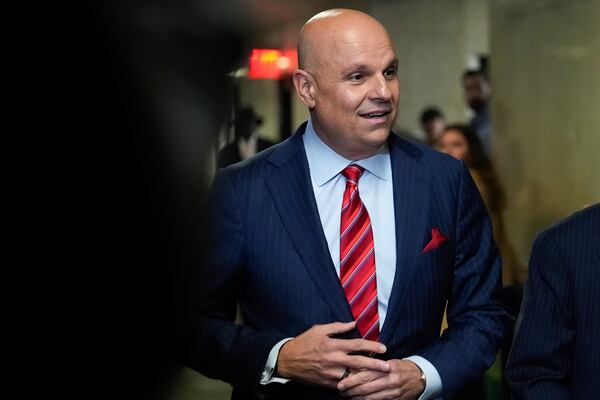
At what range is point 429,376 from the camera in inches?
92.1

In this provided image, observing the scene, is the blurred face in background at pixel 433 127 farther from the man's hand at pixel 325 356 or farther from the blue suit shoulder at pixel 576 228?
the blue suit shoulder at pixel 576 228

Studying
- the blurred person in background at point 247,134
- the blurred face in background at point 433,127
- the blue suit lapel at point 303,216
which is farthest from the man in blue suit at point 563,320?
the blurred face in background at point 433,127

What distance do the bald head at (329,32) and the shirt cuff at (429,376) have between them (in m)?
0.70

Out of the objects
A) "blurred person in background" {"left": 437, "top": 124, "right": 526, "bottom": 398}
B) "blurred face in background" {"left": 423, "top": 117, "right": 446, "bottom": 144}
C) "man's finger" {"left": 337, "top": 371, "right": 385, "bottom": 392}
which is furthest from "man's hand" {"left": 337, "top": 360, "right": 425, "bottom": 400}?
"blurred face in background" {"left": 423, "top": 117, "right": 446, "bottom": 144}

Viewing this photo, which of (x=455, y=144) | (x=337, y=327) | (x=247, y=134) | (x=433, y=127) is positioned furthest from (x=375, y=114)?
(x=433, y=127)

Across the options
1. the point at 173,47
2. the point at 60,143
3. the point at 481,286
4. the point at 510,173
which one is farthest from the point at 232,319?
the point at 510,173

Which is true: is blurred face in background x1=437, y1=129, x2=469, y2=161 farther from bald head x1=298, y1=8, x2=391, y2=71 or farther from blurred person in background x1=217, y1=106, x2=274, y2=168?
bald head x1=298, y1=8, x2=391, y2=71

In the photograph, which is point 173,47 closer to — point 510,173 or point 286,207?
point 286,207

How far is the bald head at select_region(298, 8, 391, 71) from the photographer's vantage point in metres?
2.36

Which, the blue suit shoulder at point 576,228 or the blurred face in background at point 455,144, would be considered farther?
the blurred face in background at point 455,144

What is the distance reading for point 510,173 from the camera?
6.14 meters

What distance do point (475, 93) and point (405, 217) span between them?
17.0ft

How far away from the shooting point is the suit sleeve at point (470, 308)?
2381 millimetres

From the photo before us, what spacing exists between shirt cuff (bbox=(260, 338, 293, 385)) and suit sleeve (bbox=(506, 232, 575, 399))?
1.80ft
